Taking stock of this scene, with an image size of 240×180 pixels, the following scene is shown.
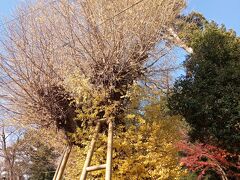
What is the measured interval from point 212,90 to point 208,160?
11.7 feet

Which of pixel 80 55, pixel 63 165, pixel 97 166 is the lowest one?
pixel 97 166

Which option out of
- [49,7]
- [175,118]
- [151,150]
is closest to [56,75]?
[49,7]

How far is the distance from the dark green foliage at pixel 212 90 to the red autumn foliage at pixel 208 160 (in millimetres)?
730

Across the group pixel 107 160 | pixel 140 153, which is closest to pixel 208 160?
pixel 140 153

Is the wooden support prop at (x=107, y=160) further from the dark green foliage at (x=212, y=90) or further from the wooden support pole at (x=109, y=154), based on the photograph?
the dark green foliage at (x=212, y=90)

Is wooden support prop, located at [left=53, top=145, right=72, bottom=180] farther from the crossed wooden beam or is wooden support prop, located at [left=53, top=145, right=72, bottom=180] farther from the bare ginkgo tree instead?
the bare ginkgo tree

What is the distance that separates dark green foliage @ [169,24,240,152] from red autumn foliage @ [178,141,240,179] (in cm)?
73

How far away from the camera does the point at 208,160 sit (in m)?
12.0

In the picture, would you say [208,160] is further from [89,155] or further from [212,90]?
[89,155]

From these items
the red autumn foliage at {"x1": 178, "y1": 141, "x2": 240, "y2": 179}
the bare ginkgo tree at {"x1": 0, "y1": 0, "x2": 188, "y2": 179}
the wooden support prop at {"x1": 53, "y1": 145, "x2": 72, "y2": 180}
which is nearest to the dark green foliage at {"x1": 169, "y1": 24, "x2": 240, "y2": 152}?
the red autumn foliage at {"x1": 178, "y1": 141, "x2": 240, "y2": 179}

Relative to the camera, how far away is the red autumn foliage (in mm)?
11109

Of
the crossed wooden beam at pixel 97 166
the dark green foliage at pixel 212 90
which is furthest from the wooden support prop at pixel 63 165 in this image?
the dark green foliage at pixel 212 90

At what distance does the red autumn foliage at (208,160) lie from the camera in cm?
1111

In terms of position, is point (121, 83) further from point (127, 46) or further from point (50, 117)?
point (50, 117)
